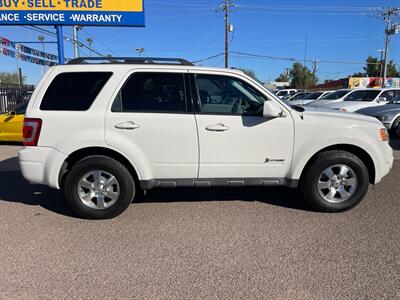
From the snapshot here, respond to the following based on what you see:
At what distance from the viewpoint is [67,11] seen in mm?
12477

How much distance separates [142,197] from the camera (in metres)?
5.16

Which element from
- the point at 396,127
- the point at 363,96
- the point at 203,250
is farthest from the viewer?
the point at 363,96

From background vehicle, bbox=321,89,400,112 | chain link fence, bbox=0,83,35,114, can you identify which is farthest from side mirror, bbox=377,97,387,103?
chain link fence, bbox=0,83,35,114

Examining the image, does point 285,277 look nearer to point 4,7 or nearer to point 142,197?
point 142,197

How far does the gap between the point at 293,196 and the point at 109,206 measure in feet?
9.00

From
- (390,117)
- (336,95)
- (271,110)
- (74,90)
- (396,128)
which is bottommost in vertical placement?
(396,128)

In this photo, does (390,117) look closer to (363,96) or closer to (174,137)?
(363,96)

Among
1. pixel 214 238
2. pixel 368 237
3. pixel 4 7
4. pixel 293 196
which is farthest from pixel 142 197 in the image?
pixel 4 7

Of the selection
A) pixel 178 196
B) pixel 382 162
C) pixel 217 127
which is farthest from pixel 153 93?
pixel 382 162

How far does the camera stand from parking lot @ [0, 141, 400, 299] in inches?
112

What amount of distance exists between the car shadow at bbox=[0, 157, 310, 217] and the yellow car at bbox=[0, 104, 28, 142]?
166 inches

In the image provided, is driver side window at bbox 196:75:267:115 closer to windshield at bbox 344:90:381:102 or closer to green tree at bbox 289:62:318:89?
windshield at bbox 344:90:381:102

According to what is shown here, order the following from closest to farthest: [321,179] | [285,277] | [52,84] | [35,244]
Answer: [285,277], [35,244], [52,84], [321,179]

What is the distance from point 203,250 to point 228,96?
6.33 ft
